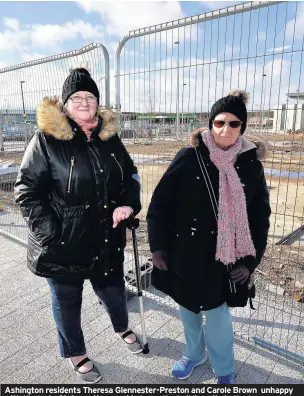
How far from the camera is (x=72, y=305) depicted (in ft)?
7.57

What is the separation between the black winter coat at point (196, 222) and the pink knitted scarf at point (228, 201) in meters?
0.04

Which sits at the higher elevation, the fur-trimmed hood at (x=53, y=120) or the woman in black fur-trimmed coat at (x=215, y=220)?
the fur-trimmed hood at (x=53, y=120)

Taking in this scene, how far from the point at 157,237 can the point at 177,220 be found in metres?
0.17

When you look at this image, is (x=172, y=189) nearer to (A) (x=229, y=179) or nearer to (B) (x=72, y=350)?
(A) (x=229, y=179)

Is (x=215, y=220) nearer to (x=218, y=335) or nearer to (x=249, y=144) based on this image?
(x=249, y=144)

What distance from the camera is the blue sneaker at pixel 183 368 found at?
238 cm

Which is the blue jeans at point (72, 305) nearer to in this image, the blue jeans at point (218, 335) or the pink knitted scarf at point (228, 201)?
the blue jeans at point (218, 335)

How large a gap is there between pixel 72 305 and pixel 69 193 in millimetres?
848

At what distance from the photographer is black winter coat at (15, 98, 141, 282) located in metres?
2.01

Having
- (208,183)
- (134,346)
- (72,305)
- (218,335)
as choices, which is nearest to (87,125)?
(208,183)

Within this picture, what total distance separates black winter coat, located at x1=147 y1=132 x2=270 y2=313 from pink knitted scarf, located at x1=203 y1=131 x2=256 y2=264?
0.04 meters

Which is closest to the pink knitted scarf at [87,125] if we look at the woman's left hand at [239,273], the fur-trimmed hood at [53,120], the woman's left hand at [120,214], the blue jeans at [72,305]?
the fur-trimmed hood at [53,120]

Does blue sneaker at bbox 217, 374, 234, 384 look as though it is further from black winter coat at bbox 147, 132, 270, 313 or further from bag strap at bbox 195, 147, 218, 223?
bag strap at bbox 195, 147, 218, 223

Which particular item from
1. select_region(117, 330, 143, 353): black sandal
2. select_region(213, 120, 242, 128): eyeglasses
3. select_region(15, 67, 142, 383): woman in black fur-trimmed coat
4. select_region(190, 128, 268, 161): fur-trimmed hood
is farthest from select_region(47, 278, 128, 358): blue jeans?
select_region(213, 120, 242, 128): eyeglasses
